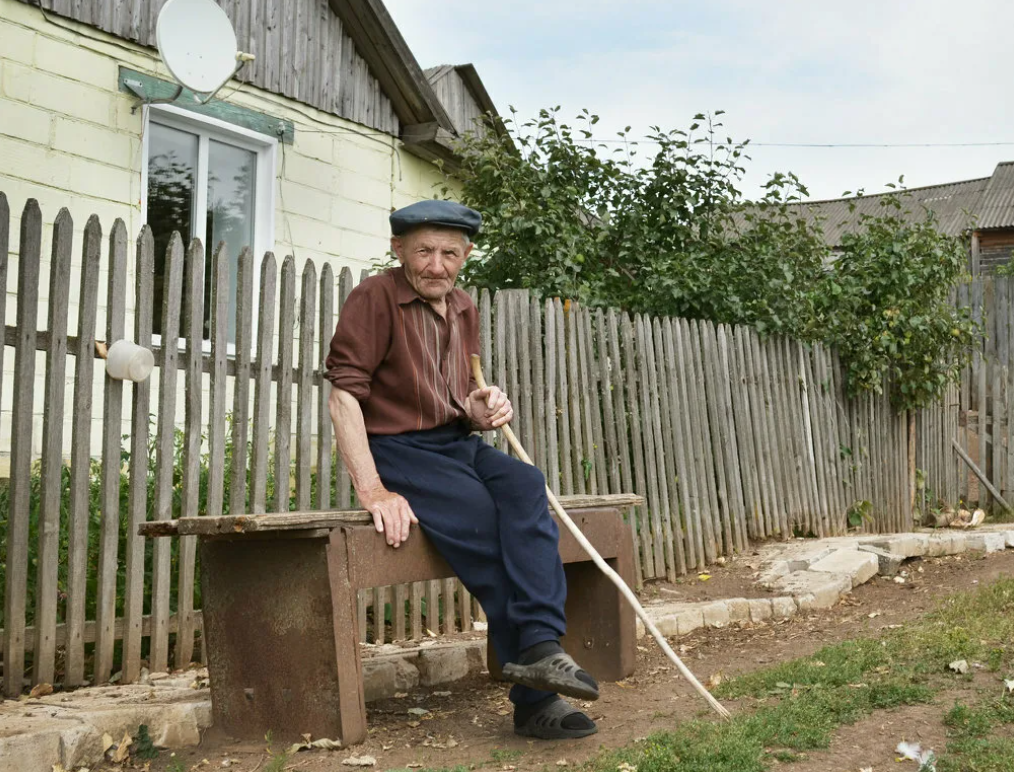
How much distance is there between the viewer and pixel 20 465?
3.83 m

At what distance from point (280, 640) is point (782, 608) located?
3622 millimetres

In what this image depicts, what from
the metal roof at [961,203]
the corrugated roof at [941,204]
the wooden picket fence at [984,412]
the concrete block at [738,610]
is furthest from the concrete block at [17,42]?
the corrugated roof at [941,204]

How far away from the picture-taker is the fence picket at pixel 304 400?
4820 millimetres

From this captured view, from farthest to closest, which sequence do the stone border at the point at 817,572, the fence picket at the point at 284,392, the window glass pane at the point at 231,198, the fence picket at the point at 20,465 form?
the window glass pane at the point at 231,198
the stone border at the point at 817,572
the fence picket at the point at 284,392
the fence picket at the point at 20,465

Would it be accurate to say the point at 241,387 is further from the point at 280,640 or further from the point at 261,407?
the point at 280,640

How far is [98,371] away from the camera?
6.79 m

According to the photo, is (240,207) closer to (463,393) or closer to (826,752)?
(463,393)

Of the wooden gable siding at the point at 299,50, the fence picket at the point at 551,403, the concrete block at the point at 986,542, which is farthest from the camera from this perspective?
the concrete block at the point at 986,542

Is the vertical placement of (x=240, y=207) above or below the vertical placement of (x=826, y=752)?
above

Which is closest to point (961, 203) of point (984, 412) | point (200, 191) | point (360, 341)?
point (984, 412)

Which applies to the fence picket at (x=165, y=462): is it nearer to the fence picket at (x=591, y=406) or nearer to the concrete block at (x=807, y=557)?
the fence picket at (x=591, y=406)

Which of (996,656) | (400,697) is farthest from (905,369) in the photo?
(400,697)

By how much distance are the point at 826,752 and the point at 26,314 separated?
307 cm

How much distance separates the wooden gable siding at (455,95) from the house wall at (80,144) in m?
3.80
